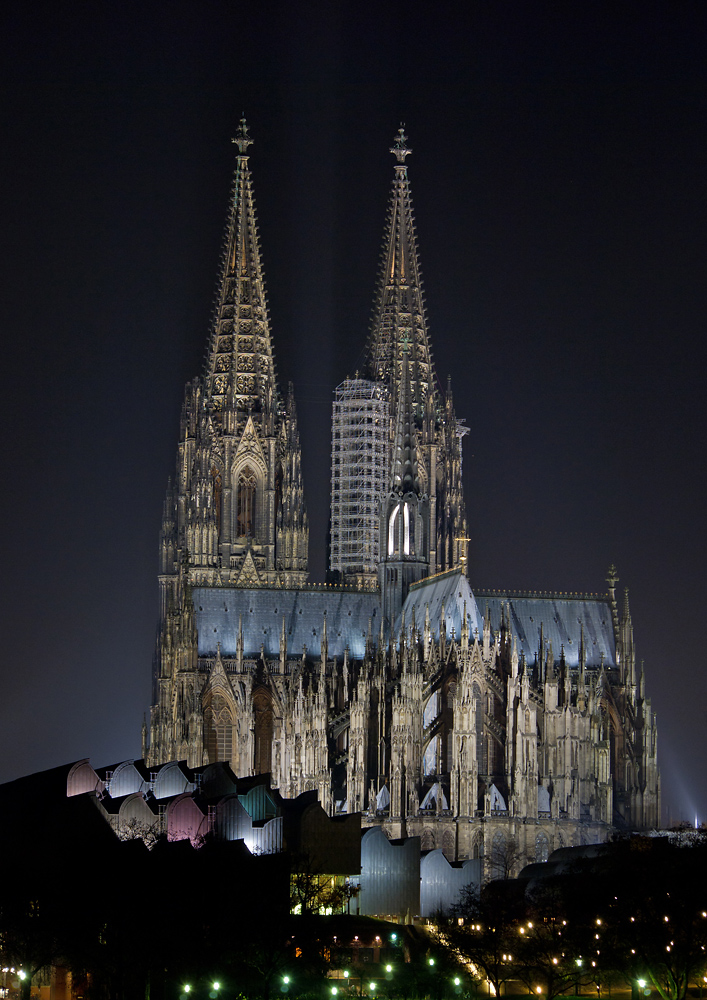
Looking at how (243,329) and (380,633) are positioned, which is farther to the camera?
(243,329)

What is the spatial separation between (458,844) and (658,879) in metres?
25.4

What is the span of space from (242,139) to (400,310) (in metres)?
17.6

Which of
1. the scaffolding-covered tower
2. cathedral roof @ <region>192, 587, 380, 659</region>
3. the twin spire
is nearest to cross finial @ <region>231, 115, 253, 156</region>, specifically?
the twin spire

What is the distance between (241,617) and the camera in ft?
404

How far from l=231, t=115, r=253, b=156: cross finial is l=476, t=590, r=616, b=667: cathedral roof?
1666 inches

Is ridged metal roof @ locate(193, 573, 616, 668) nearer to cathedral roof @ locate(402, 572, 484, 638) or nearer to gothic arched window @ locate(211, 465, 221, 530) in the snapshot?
cathedral roof @ locate(402, 572, 484, 638)

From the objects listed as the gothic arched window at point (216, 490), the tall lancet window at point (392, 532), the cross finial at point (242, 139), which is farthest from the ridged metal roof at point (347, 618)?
the cross finial at point (242, 139)

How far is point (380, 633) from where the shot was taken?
388ft

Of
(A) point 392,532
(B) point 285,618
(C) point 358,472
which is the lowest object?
(B) point 285,618

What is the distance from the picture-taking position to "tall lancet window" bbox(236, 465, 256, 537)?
137375mm

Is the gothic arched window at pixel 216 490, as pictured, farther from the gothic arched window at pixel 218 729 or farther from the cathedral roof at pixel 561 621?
the cathedral roof at pixel 561 621

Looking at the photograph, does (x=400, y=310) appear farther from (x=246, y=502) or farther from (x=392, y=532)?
(x=392, y=532)

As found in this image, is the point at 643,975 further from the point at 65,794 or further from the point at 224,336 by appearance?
the point at 224,336

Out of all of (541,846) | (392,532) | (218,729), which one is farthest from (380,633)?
(541,846)
